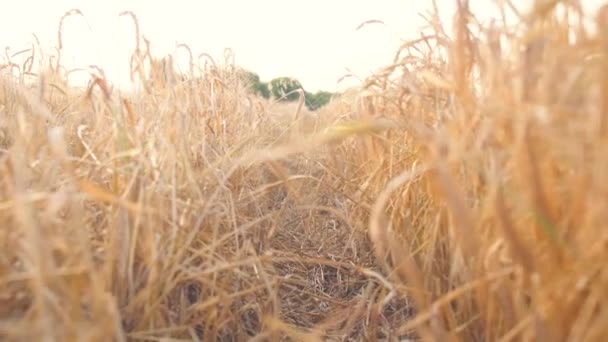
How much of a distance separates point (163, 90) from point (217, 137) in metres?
0.15

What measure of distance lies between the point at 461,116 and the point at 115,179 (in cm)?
41

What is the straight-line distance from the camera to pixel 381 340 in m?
0.78

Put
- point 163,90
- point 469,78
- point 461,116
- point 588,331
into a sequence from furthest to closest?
1. point 163,90
2. point 469,78
3. point 461,116
4. point 588,331

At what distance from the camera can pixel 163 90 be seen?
3.53ft

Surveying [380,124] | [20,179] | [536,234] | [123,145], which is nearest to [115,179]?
[123,145]

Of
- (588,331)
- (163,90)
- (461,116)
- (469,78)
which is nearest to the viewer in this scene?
(588,331)

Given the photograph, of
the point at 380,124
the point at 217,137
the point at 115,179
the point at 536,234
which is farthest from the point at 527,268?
the point at 217,137

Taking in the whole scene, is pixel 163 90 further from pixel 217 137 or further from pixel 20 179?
pixel 20 179

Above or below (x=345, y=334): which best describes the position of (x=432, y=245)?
above

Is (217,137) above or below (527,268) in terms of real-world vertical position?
above

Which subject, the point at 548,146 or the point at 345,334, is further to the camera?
the point at 345,334

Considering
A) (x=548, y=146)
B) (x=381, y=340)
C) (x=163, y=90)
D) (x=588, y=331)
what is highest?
(x=163, y=90)

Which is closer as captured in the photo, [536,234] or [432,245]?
[536,234]

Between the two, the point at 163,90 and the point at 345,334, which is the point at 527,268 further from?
the point at 163,90
